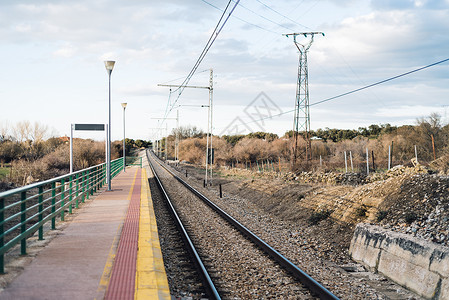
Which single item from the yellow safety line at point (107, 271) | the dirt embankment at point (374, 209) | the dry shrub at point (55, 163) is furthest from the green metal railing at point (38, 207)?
the dry shrub at point (55, 163)

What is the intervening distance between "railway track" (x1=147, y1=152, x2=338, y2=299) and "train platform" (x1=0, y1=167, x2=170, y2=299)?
1.13 metres

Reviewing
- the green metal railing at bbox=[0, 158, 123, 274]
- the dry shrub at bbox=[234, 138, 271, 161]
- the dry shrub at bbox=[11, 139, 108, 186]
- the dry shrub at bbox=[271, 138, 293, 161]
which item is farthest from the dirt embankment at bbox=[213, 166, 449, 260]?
the dry shrub at bbox=[271, 138, 293, 161]

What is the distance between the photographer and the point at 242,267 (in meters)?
8.11

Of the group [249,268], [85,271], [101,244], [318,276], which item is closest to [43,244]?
[101,244]

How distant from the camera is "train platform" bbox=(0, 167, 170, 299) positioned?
5.08 metres

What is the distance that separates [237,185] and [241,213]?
10.9m

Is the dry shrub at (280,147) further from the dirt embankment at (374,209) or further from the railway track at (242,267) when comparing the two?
the railway track at (242,267)

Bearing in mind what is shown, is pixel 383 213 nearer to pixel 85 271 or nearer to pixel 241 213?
pixel 241 213

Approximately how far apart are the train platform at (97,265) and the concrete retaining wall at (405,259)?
451cm

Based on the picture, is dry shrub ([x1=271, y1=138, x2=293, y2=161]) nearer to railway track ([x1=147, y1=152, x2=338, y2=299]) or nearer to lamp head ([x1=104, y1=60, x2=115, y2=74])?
lamp head ([x1=104, y1=60, x2=115, y2=74])

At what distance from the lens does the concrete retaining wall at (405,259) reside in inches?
263

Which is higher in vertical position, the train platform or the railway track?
the train platform

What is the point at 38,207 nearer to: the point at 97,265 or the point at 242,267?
the point at 97,265

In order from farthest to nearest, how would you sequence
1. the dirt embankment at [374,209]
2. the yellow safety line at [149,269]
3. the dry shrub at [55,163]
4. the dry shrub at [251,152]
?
the dry shrub at [251,152]
the dry shrub at [55,163]
the dirt embankment at [374,209]
the yellow safety line at [149,269]
